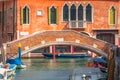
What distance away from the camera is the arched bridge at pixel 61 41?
67.5 feet

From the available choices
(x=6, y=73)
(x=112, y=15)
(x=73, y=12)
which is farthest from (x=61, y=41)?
(x=112, y=15)

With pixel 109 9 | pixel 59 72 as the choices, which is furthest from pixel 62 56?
pixel 59 72

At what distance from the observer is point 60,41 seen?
67.5 feet

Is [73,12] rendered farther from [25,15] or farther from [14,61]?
[14,61]

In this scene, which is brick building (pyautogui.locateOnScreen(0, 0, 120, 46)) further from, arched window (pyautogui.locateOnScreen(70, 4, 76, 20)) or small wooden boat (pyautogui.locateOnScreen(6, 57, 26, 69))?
small wooden boat (pyautogui.locateOnScreen(6, 57, 26, 69))

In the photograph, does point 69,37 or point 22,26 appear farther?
point 22,26

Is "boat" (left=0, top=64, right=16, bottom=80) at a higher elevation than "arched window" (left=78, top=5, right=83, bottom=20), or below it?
below

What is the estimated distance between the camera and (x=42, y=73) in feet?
59.0

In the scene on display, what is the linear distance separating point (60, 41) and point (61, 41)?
4 centimetres

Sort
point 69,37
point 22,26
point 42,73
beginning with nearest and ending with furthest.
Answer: point 42,73, point 69,37, point 22,26

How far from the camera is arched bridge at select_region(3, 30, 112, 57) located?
20.6 metres

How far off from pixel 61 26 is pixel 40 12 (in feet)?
4.50

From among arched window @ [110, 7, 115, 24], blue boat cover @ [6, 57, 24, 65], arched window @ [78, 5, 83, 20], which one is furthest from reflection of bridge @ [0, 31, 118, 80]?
arched window @ [110, 7, 115, 24]

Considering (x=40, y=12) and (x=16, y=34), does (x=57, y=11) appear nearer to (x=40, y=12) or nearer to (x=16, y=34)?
(x=40, y=12)
